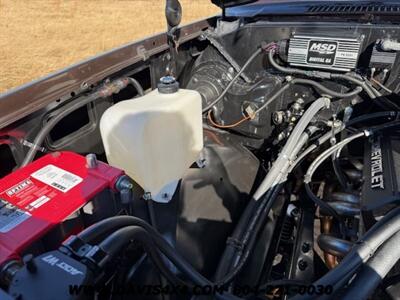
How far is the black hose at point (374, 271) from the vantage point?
706 mm

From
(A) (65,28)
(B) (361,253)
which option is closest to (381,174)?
(B) (361,253)

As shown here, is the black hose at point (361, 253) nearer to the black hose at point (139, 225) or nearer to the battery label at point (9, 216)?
the black hose at point (139, 225)

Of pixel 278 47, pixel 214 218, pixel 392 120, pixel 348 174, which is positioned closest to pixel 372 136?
pixel 392 120

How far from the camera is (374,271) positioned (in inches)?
28.3

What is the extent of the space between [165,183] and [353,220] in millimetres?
786

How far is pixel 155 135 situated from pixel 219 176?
0.47 m

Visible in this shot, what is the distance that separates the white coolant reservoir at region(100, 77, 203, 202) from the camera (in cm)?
103

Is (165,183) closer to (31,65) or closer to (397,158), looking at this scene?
(397,158)

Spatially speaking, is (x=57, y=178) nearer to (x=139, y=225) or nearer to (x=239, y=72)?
(x=139, y=225)

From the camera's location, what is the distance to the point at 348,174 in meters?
1.58

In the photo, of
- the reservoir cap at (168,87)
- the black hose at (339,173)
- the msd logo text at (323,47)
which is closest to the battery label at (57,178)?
the reservoir cap at (168,87)

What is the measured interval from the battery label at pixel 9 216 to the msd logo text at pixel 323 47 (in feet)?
4.33

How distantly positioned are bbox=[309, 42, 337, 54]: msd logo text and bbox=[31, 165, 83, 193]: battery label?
117 cm

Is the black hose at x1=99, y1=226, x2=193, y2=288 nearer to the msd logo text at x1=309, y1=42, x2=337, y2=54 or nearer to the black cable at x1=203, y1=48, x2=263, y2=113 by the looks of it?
the black cable at x1=203, y1=48, x2=263, y2=113
